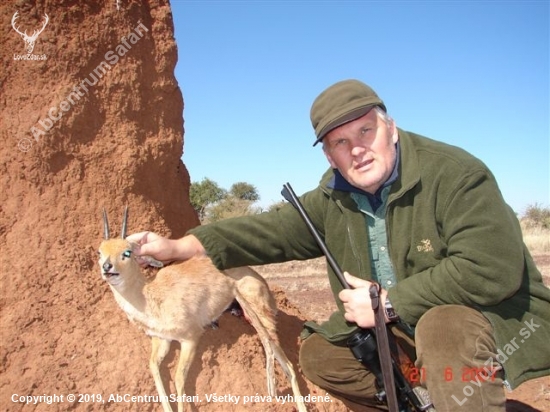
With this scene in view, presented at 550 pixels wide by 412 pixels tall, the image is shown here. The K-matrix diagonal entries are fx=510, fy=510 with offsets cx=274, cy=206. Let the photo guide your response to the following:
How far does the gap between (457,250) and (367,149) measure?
3.10 feet

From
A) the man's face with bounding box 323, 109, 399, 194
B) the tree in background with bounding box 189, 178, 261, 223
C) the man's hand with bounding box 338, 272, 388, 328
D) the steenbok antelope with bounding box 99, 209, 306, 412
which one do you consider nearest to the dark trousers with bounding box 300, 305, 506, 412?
the man's hand with bounding box 338, 272, 388, 328

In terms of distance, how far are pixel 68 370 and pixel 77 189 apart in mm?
1507

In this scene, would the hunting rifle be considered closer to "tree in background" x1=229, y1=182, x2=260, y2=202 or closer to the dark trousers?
the dark trousers

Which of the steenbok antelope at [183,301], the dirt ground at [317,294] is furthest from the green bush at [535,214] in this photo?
the steenbok antelope at [183,301]

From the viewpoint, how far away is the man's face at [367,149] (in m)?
3.67

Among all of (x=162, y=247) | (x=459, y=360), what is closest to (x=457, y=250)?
(x=459, y=360)

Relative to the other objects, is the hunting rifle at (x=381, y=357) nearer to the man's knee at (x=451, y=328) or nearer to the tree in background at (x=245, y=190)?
the man's knee at (x=451, y=328)

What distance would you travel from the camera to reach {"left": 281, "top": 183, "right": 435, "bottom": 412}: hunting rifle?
346 cm

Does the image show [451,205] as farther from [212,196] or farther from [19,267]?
[212,196]

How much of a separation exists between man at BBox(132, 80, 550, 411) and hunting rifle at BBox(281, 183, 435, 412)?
0.12m

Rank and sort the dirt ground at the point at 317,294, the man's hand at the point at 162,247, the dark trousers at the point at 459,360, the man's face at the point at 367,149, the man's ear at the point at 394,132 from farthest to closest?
1. the dirt ground at the point at 317,294
2. the man's hand at the point at 162,247
3. the man's ear at the point at 394,132
4. the man's face at the point at 367,149
5. the dark trousers at the point at 459,360

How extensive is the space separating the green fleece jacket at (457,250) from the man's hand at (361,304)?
0.53 ft

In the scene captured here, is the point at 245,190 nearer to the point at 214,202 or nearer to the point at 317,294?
the point at 214,202

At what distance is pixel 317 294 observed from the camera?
10.3 meters
